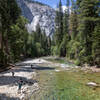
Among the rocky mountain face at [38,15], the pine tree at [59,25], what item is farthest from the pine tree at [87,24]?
the rocky mountain face at [38,15]

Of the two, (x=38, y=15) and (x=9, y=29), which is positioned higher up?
(x=38, y=15)

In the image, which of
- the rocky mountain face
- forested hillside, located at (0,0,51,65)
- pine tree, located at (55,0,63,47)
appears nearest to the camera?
forested hillside, located at (0,0,51,65)

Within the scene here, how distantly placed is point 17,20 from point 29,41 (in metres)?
25.6

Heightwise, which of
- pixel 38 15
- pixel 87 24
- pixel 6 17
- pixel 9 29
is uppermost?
pixel 38 15

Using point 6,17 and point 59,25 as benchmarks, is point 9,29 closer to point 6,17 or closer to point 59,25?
point 6,17

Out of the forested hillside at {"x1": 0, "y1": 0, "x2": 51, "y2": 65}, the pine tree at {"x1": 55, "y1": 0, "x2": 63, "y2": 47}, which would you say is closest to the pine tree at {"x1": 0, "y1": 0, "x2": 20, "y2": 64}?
the forested hillside at {"x1": 0, "y1": 0, "x2": 51, "y2": 65}

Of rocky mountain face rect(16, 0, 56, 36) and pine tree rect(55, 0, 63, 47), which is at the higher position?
rocky mountain face rect(16, 0, 56, 36)

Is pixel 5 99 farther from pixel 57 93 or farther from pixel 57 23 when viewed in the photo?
pixel 57 23

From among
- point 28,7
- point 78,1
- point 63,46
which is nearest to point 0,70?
point 78,1

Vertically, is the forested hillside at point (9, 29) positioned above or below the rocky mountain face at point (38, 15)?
below

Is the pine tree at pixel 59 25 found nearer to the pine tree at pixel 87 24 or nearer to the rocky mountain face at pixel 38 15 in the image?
the pine tree at pixel 87 24

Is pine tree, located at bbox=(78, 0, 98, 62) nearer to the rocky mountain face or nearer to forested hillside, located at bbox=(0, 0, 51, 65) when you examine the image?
forested hillside, located at bbox=(0, 0, 51, 65)

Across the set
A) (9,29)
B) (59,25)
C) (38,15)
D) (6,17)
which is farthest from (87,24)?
(38,15)

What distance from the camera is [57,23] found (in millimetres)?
61156
